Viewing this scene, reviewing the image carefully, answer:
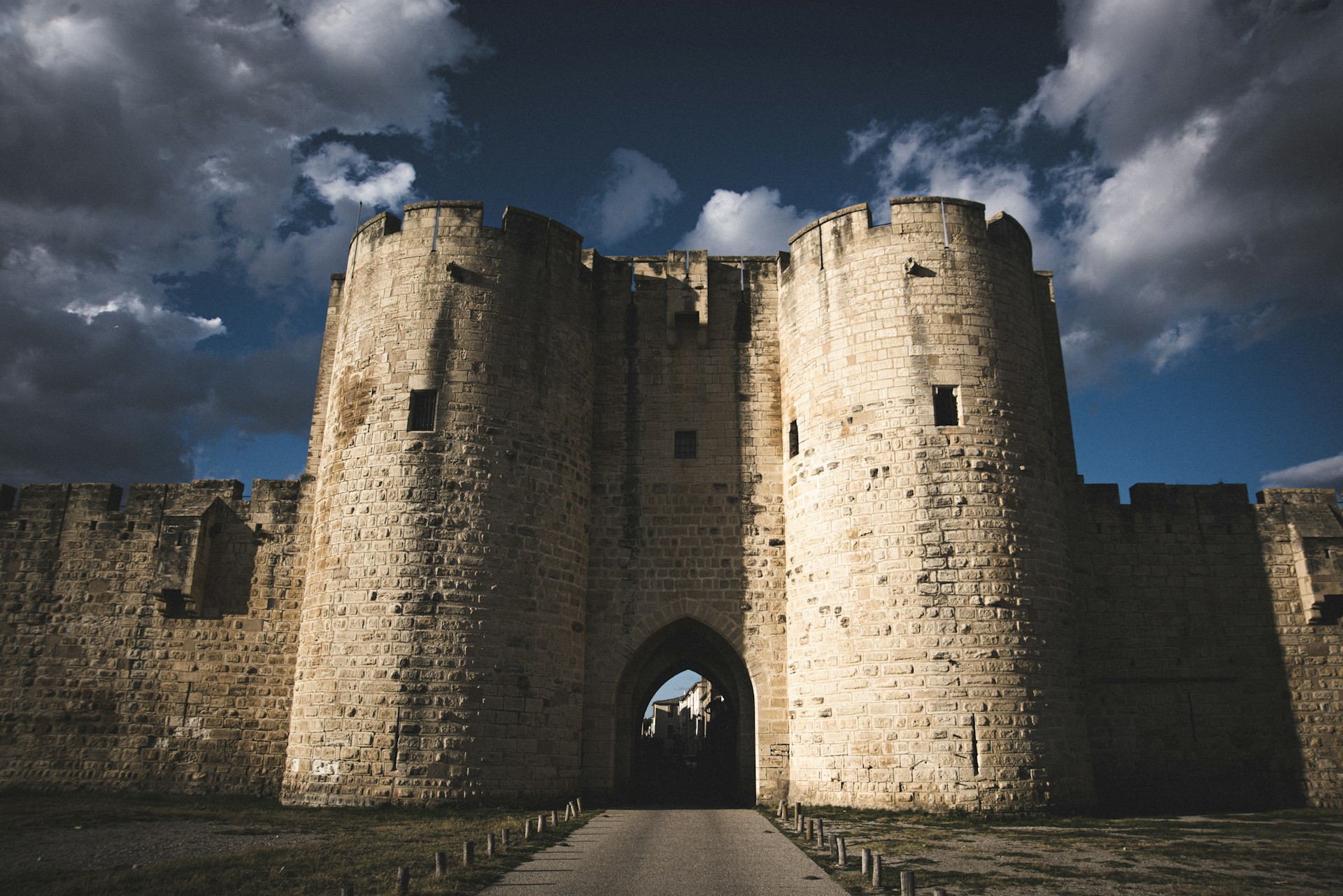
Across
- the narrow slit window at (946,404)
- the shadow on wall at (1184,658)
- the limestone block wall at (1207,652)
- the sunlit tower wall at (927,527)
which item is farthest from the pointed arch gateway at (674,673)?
the limestone block wall at (1207,652)

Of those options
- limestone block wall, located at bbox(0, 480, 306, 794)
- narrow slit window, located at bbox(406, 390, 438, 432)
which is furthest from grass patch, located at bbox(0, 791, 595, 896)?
narrow slit window, located at bbox(406, 390, 438, 432)

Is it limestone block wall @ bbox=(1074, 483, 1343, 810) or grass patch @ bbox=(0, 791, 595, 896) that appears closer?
grass patch @ bbox=(0, 791, 595, 896)

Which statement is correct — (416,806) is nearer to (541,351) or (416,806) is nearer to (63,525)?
(541,351)

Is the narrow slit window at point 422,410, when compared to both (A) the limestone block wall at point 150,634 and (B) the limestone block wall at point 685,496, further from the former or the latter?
(A) the limestone block wall at point 150,634

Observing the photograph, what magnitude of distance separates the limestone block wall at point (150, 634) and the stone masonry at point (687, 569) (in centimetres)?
6

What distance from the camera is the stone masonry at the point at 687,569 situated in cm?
1295

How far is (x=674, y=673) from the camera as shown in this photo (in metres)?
17.6

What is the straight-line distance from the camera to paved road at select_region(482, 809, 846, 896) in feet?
22.5

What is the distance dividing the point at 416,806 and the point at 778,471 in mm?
8506

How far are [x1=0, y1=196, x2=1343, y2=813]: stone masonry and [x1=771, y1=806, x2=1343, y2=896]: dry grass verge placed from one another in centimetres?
120

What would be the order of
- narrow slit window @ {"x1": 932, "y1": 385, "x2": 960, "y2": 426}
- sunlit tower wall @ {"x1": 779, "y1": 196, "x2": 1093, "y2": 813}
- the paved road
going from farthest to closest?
narrow slit window @ {"x1": 932, "y1": 385, "x2": 960, "y2": 426}, sunlit tower wall @ {"x1": 779, "y1": 196, "x2": 1093, "y2": 813}, the paved road

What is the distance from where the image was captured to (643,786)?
1872 centimetres

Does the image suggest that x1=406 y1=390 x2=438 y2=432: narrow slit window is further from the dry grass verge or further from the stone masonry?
the dry grass verge

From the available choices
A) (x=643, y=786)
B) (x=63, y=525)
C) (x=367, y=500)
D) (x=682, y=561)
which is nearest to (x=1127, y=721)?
(x=682, y=561)
